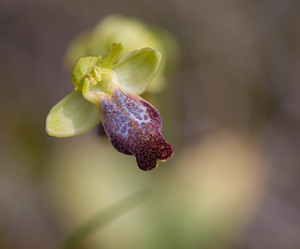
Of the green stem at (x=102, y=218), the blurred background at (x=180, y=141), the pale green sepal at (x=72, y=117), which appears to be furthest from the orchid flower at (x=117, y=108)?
the blurred background at (x=180, y=141)

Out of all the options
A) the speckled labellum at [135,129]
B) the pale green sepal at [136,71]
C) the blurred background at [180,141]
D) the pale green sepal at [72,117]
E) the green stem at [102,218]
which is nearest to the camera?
the speckled labellum at [135,129]

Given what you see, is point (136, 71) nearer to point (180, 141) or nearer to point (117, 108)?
point (117, 108)

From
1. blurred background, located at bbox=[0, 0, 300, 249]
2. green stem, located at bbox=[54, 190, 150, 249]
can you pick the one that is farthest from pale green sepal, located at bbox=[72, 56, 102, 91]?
blurred background, located at bbox=[0, 0, 300, 249]

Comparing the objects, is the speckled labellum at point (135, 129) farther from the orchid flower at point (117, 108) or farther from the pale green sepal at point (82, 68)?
the pale green sepal at point (82, 68)

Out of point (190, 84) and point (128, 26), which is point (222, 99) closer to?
point (190, 84)

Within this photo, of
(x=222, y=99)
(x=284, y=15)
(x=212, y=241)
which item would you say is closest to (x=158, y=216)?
(x=212, y=241)
